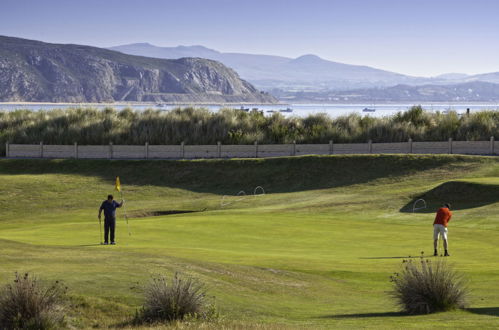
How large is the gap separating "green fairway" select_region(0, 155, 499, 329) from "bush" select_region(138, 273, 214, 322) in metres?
0.49

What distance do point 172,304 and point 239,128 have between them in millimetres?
56114

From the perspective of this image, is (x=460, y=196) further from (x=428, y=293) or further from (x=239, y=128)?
(x=239, y=128)

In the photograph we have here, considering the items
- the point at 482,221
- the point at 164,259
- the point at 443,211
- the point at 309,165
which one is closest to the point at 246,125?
the point at 309,165

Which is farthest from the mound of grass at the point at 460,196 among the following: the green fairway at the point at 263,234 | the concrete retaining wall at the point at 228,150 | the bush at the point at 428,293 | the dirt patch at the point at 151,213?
the bush at the point at 428,293

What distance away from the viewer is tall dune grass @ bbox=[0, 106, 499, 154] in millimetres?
68375

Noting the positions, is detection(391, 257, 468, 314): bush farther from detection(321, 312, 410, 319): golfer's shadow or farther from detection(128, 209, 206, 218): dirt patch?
detection(128, 209, 206, 218): dirt patch

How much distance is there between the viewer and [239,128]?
70375 millimetres

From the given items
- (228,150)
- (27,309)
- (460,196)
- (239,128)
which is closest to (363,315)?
(27,309)

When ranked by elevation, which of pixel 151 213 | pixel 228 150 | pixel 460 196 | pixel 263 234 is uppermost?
pixel 228 150

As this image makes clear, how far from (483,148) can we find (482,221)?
3043 centimetres

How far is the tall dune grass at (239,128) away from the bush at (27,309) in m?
54.3

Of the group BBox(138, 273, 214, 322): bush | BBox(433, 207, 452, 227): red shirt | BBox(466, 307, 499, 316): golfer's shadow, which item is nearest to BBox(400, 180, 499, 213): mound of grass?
BBox(433, 207, 452, 227): red shirt

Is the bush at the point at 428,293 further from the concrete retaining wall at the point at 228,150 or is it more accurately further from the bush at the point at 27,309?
the concrete retaining wall at the point at 228,150

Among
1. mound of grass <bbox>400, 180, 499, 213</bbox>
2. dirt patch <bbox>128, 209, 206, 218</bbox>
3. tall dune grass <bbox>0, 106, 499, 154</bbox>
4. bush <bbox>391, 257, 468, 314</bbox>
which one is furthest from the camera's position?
tall dune grass <bbox>0, 106, 499, 154</bbox>
